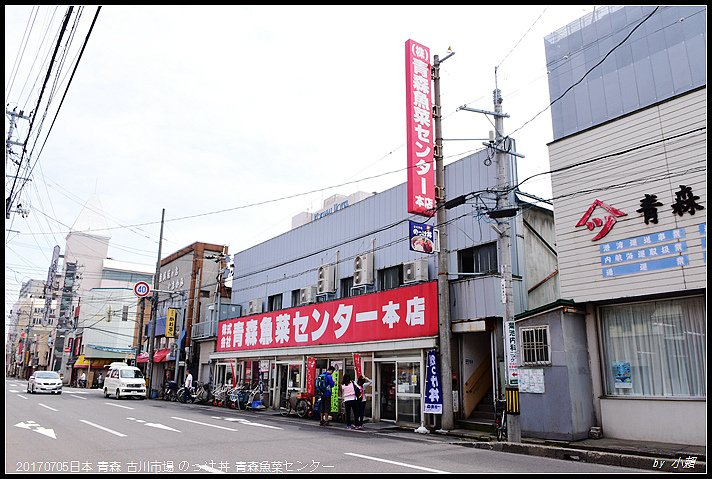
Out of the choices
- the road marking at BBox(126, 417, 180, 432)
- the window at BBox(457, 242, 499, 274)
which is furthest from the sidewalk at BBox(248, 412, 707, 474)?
the road marking at BBox(126, 417, 180, 432)

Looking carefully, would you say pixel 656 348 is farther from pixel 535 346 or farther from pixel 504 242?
pixel 504 242

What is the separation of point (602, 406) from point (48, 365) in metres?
84.9

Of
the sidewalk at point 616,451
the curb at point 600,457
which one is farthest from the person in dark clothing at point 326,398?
the curb at point 600,457

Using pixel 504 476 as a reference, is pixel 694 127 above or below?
above

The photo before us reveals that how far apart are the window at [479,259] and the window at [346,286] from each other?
5.77 m

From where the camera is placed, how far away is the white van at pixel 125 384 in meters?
30.6

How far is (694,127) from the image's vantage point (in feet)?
37.7

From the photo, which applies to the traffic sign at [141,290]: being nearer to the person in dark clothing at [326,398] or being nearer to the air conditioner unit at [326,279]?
the air conditioner unit at [326,279]

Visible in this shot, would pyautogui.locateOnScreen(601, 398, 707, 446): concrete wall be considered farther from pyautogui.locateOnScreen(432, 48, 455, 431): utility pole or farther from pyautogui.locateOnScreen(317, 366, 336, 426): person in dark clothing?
pyautogui.locateOnScreen(317, 366, 336, 426): person in dark clothing

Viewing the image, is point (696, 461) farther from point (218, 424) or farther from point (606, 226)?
point (218, 424)

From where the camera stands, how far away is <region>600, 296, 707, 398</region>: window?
11383mm

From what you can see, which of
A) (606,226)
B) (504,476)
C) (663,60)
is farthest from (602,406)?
(663,60)

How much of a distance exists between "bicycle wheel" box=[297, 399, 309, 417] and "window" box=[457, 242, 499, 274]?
7.95 meters

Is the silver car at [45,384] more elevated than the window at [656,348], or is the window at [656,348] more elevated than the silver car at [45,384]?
the window at [656,348]
